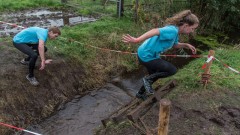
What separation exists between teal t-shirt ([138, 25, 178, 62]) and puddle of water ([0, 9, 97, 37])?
16.8 feet

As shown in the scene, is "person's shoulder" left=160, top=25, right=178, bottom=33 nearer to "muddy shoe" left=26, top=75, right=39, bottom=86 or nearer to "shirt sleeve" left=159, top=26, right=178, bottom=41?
"shirt sleeve" left=159, top=26, right=178, bottom=41

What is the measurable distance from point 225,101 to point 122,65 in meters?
3.07

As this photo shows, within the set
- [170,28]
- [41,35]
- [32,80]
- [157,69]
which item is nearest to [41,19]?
[32,80]

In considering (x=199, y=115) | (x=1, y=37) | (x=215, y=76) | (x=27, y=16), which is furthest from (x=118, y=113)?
(x=27, y=16)

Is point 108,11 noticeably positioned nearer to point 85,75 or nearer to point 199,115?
point 85,75

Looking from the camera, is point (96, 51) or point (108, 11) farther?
point (108, 11)

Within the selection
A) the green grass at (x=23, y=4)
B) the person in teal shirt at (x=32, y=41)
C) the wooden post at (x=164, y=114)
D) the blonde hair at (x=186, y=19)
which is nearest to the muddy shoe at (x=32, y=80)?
the person in teal shirt at (x=32, y=41)

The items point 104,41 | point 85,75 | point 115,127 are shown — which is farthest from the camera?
point 104,41

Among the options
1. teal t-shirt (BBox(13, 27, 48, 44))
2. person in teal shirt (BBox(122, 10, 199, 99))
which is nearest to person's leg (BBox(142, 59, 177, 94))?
person in teal shirt (BBox(122, 10, 199, 99))

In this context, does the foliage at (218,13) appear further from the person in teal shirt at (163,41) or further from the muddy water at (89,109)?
the person in teal shirt at (163,41)

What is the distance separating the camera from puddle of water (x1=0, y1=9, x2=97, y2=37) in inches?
347

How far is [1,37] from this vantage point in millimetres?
7363

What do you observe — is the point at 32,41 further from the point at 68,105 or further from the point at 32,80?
the point at 68,105

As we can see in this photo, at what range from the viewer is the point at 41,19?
966 centimetres
